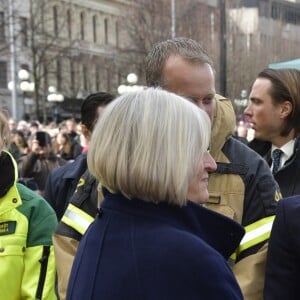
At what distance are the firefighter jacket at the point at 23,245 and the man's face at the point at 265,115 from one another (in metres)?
1.35

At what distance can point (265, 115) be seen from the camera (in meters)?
3.62

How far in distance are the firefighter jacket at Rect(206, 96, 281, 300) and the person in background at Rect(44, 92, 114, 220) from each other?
4.51ft

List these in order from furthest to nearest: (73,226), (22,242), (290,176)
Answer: (290,176), (22,242), (73,226)

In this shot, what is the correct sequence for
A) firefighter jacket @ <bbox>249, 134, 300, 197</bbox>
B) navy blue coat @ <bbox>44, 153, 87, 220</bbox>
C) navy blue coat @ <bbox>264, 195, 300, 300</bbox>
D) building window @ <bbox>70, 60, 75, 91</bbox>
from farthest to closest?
building window @ <bbox>70, 60, 75, 91</bbox> → navy blue coat @ <bbox>44, 153, 87, 220</bbox> → firefighter jacket @ <bbox>249, 134, 300, 197</bbox> → navy blue coat @ <bbox>264, 195, 300, 300</bbox>

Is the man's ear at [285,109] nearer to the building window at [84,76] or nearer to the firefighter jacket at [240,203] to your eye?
the firefighter jacket at [240,203]

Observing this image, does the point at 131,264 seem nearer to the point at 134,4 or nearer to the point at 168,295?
the point at 168,295

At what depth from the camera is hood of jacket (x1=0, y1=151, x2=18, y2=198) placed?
2859 millimetres

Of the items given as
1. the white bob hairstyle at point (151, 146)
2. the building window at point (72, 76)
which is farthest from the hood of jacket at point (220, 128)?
the building window at point (72, 76)

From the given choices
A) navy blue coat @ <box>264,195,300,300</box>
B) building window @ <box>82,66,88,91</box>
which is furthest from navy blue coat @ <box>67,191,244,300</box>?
building window @ <box>82,66,88,91</box>

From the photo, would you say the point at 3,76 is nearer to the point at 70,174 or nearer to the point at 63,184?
the point at 63,184

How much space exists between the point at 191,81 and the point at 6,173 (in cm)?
100

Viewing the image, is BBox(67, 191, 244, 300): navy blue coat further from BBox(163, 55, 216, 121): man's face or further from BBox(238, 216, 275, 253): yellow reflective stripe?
BBox(163, 55, 216, 121): man's face

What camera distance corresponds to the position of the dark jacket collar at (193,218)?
1780 millimetres

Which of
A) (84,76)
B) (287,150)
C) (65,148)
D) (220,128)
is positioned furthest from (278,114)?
(84,76)
